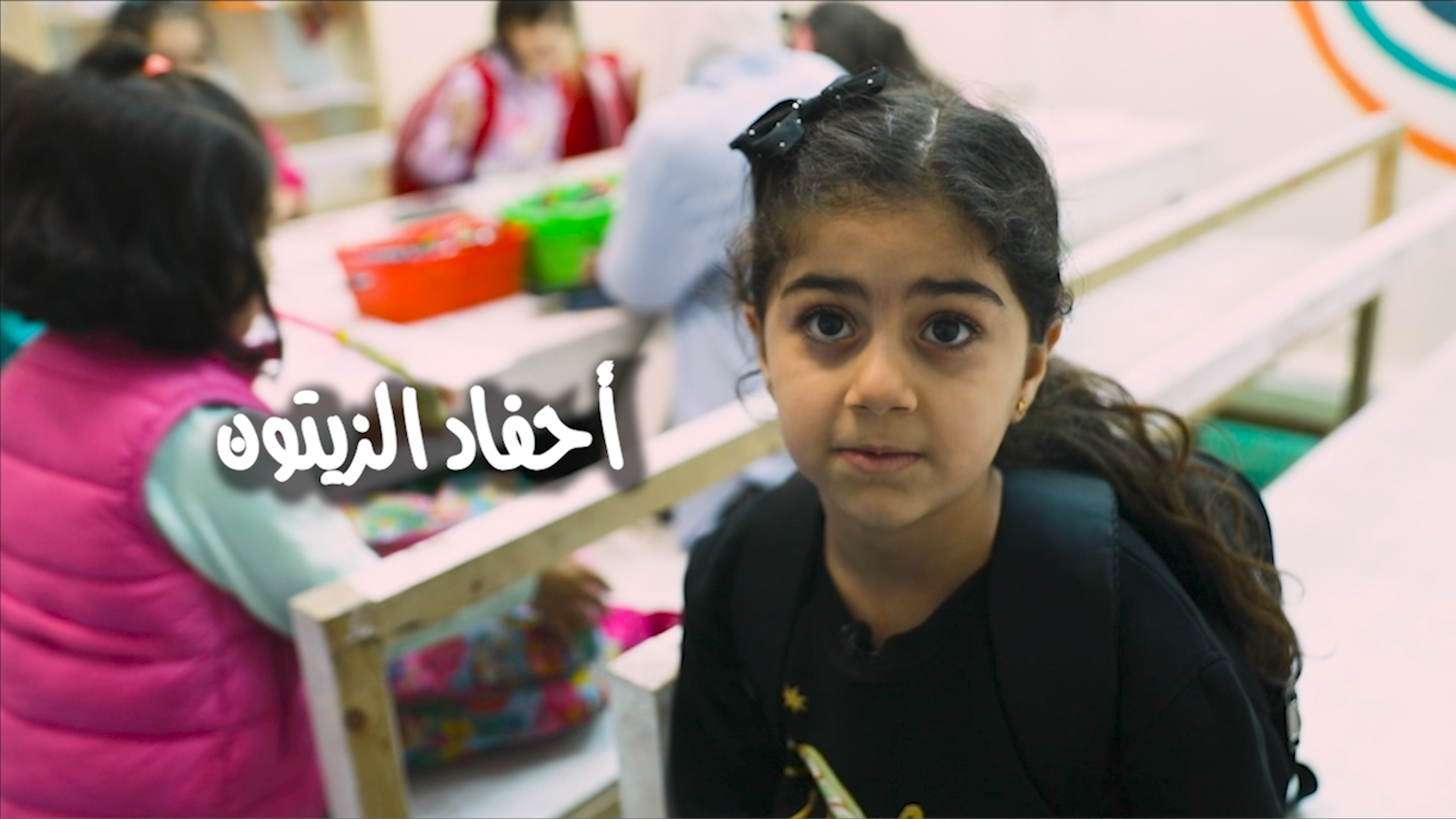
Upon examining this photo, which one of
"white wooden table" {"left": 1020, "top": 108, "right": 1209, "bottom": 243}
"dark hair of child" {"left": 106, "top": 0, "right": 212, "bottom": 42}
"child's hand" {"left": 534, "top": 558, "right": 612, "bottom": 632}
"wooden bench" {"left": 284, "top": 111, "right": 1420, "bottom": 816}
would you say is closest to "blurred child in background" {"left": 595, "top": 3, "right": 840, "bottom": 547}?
"child's hand" {"left": 534, "top": 558, "right": 612, "bottom": 632}

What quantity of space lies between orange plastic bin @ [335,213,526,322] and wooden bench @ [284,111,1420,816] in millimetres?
954

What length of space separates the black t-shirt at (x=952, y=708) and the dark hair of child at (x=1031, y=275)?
5cm

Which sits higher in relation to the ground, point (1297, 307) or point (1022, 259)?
point (1022, 259)

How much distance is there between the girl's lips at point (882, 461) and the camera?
72cm

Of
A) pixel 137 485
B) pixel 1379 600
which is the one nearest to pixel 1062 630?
pixel 1379 600

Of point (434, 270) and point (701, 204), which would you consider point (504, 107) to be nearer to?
point (434, 270)

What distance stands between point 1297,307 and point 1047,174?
0.79m

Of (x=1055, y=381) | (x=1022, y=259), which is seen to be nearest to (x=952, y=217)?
(x=1022, y=259)

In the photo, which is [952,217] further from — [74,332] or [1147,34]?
[1147,34]

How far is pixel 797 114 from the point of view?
0.77 m

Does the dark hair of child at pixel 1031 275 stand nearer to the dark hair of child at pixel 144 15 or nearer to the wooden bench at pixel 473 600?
the wooden bench at pixel 473 600

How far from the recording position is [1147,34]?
3070 millimetres

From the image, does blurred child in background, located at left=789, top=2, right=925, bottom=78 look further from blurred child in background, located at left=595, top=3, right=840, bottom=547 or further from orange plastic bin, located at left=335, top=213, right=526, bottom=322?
orange plastic bin, located at left=335, top=213, right=526, bottom=322

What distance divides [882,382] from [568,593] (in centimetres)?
69
